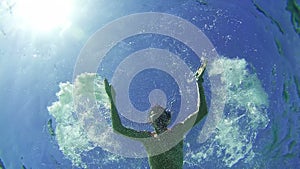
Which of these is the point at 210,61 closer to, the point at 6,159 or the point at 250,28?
the point at 250,28

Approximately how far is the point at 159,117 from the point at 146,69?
19.6 feet

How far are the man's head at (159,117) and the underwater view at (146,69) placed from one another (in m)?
3.58

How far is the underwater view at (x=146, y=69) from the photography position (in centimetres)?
1124

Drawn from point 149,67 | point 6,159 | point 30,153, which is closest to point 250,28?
point 149,67

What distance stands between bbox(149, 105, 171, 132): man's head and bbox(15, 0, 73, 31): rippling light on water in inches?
280

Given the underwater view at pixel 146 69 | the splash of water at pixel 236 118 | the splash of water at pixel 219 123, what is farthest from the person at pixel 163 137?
the splash of water at pixel 236 118

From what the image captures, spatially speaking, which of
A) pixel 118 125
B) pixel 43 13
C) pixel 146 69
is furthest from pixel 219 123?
pixel 118 125

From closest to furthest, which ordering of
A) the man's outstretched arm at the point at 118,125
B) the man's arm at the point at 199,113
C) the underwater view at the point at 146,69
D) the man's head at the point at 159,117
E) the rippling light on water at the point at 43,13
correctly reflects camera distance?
the man's outstretched arm at the point at 118,125, the man's arm at the point at 199,113, the man's head at the point at 159,117, the underwater view at the point at 146,69, the rippling light on water at the point at 43,13

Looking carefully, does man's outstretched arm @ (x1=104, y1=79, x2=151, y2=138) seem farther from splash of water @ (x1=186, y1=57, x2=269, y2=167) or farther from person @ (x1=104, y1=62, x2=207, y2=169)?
splash of water @ (x1=186, y1=57, x2=269, y2=167)

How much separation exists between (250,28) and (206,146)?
17.1 feet

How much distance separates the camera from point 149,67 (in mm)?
11672

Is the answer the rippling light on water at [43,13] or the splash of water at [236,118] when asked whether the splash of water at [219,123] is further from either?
the rippling light on water at [43,13]

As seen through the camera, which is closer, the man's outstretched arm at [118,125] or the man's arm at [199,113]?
the man's outstretched arm at [118,125]

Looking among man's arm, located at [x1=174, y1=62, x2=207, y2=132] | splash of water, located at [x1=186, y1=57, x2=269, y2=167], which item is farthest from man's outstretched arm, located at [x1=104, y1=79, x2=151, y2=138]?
splash of water, located at [x1=186, y1=57, x2=269, y2=167]
